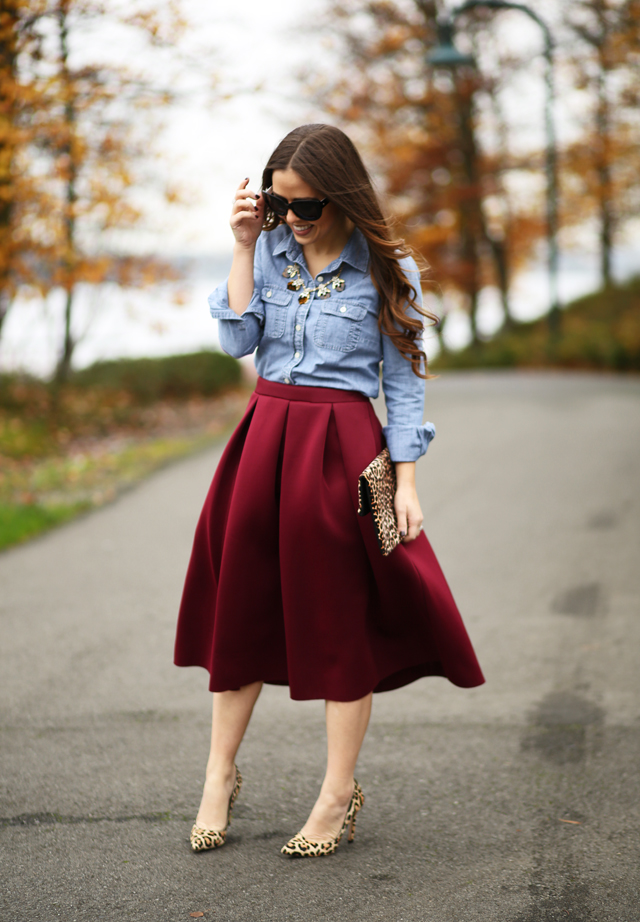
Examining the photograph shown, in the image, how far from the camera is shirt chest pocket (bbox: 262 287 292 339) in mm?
2756

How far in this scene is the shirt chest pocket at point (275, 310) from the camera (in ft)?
9.04

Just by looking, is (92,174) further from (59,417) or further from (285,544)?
(285,544)

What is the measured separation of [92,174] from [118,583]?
18.3ft

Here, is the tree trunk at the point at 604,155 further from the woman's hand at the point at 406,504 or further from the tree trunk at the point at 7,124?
the woman's hand at the point at 406,504

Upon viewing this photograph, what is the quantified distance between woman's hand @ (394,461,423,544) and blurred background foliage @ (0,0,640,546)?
0.69 metres

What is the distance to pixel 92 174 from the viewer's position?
9781 millimetres

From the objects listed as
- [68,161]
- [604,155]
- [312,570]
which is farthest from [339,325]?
[604,155]

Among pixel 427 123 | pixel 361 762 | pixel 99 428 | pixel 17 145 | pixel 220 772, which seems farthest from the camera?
pixel 427 123

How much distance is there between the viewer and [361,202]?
267 centimetres

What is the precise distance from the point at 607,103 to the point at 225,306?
2169cm

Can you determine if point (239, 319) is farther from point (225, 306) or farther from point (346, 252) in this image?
point (346, 252)

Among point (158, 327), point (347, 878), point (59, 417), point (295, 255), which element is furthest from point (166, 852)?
point (59, 417)

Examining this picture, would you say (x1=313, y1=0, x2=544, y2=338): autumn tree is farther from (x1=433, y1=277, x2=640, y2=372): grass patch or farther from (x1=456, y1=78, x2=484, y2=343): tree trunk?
(x1=433, y1=277, x2=640, y2=372): grass patch

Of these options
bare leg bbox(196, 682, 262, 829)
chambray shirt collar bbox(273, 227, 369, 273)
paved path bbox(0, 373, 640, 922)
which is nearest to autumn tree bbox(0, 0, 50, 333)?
paved path bbox(0, 373, 640, 922)
